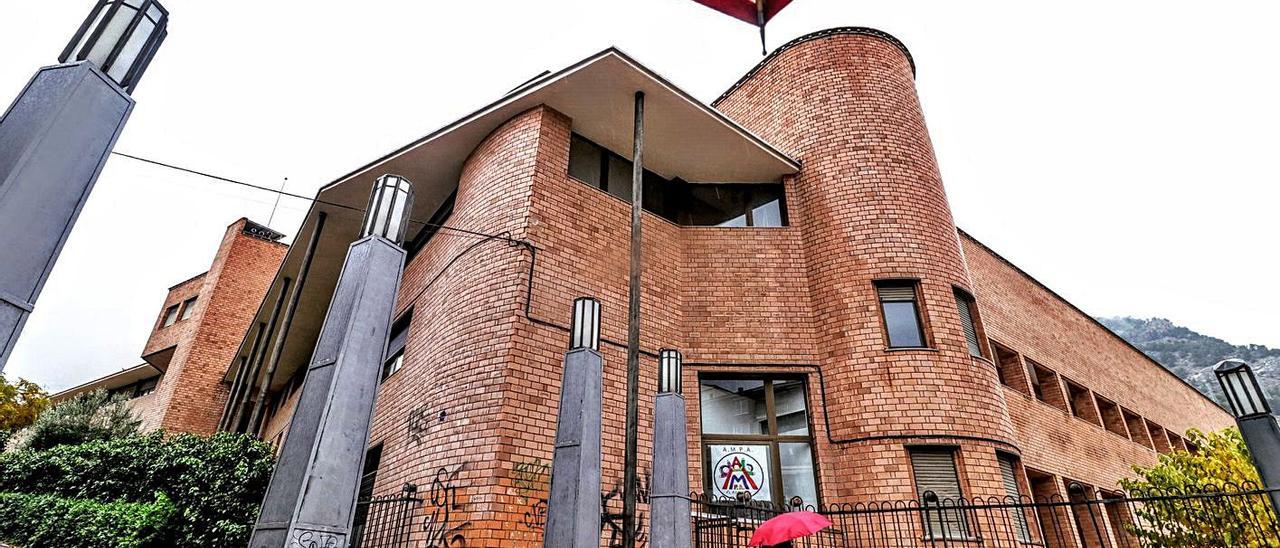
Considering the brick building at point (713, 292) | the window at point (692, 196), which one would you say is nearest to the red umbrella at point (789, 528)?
the brick building at point (713, 292)

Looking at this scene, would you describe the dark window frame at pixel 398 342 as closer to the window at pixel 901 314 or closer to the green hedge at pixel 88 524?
the green hedge at pixel 88 524

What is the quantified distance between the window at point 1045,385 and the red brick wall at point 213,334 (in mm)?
26289

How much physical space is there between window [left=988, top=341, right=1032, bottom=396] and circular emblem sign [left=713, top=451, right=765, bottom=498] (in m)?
7.46

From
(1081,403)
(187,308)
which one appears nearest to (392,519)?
(1081,403)

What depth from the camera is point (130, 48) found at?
279 cm

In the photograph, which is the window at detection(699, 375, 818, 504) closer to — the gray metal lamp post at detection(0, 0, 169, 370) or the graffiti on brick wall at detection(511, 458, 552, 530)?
the graffiti on brick wall at detection(511, 458, 552, 530)

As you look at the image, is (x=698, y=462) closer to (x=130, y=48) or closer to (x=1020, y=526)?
(x=1020, y=526)

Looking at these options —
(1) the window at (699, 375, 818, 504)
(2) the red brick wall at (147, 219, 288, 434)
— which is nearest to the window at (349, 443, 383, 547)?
(1) the window at (699, 375, 818, 504)

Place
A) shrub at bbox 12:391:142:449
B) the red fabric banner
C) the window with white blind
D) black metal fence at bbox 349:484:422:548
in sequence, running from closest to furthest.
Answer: black metal fence at bbox 349:484:422:548 < the window with white blind < the red fabric banner < shrub at bbox 12:391:142:449

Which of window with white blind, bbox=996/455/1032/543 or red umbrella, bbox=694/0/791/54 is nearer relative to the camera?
window with white blind, bbox=996/455/1032/543

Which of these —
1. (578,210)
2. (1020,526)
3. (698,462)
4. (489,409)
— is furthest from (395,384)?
(1020,526)

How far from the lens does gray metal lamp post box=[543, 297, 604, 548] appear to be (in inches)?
188

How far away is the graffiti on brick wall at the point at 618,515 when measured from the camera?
23.1 feet

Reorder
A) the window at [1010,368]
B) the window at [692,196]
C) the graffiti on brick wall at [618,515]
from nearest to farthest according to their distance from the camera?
the graffiti on brick wall at [618,515], the window at [692,196], the window at [1010,368]
